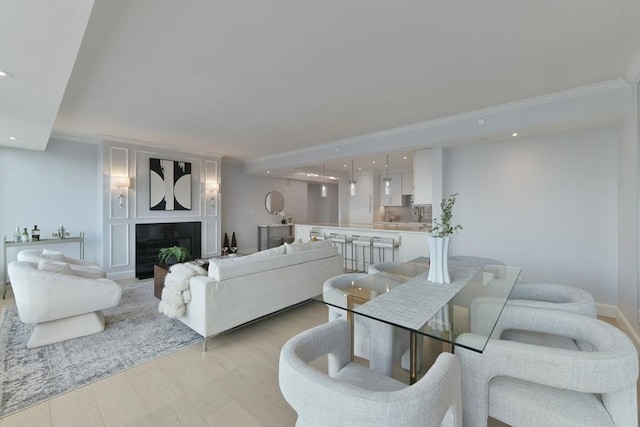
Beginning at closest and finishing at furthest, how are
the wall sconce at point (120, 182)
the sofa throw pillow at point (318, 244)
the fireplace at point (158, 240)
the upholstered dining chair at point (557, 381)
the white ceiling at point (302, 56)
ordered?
the upholstered dining chair at point (557, 381), the white ceiling at point (302, 56), the sofa throw pillow at point (318, 244), the wall sconce at point (120, 182), the fireplace at point (158, 240)

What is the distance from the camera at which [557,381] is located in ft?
3.76

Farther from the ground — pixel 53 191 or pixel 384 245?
pixel 53 191

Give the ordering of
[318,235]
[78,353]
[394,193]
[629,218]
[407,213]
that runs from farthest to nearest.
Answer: [407,213], [394,193], [318,235], [629,218], [78,353]

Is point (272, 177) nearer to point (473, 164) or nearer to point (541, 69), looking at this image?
point (473, 164)

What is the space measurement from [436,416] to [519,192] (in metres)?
4.09

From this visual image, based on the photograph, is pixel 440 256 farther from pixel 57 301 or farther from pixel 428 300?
pixel 57 301

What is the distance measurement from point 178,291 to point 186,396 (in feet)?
3.43

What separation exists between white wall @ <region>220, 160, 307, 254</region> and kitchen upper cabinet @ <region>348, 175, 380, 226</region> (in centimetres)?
221

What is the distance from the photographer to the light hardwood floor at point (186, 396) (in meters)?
1.71

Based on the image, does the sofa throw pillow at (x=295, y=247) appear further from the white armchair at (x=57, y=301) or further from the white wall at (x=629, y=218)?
the white wall at (x=629, y=218)

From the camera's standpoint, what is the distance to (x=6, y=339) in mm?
2725

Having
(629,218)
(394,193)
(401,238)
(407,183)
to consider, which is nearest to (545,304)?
(629,218)

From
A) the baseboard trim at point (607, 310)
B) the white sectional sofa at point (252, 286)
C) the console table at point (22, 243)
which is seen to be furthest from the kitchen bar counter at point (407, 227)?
the console table at point (22, 243)

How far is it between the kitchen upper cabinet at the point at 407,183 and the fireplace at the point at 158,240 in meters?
5.45
